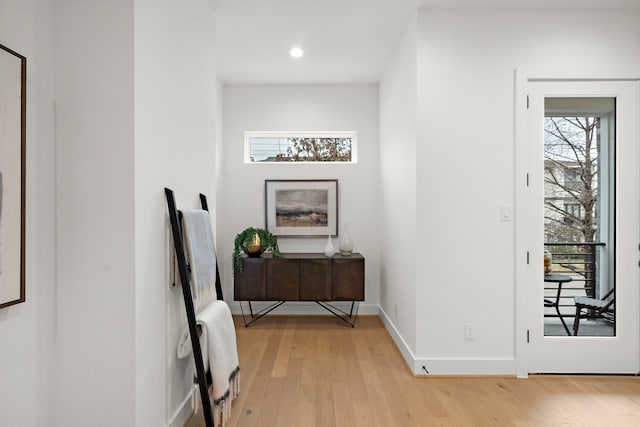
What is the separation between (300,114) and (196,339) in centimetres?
329

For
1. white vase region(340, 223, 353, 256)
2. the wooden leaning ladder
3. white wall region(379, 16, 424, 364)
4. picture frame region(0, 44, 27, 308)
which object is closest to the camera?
picture frame region(0, 44, 27, 308)

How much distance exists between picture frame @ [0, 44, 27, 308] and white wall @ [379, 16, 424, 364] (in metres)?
2.37

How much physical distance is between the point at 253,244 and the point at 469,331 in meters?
2.28

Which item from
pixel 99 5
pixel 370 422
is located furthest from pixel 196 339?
pixel 99 5

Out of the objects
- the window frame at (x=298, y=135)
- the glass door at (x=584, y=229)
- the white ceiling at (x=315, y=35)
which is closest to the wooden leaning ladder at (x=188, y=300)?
the white ceiling at (x=315, y=35)

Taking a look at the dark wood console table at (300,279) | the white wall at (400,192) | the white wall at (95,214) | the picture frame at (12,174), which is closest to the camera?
the picture frame at (12,174)

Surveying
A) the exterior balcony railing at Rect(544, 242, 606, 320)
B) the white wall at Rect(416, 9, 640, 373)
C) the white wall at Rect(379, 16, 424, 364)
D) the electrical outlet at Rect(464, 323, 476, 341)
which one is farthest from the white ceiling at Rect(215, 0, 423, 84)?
the electrical outlet at Rect(464, 323, 476, 341)

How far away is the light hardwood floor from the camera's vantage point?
7.60ft

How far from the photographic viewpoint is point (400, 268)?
3576mm

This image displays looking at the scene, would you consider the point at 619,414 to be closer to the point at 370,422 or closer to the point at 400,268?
the point at 370,422

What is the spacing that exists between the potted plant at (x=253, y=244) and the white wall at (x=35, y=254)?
8.39 ft

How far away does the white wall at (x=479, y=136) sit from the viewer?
2.94 metres

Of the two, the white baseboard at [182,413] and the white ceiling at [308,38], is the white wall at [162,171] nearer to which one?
the white baseboard at [182,413]

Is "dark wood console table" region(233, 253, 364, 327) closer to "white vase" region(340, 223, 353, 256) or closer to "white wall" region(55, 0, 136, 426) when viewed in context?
"white vase" region(340, 223, 353, 256)
